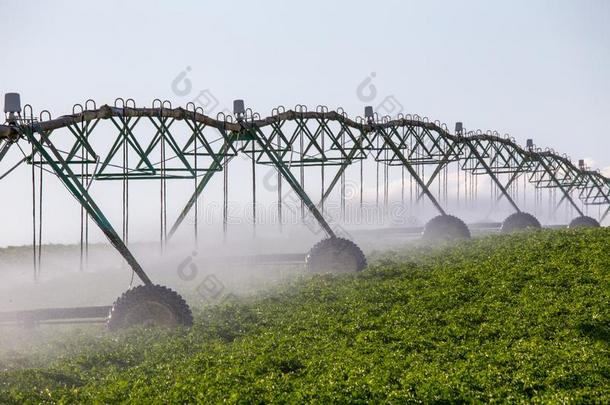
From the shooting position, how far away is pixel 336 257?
33281 millimetres

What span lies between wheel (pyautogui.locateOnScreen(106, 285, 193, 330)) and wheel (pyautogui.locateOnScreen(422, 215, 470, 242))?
88.9 feet

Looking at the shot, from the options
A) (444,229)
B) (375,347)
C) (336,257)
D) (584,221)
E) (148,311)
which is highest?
(584,221)

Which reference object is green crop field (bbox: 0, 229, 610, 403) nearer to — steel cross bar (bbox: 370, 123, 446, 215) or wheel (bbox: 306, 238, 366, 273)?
wheel (bbox: 306, 238, 366, 273)

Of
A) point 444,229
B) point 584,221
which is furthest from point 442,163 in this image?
point 584,221

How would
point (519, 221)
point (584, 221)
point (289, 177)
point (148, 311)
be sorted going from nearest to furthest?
point (148, 311)
point (289, 177)
point (519, 221)
point (584, 221)

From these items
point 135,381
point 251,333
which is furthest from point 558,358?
point 135,381

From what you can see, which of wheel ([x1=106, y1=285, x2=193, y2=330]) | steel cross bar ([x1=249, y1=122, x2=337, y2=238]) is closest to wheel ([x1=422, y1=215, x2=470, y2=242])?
steel cross bar ([x1=249, y1=122, x2=337, y2=238])

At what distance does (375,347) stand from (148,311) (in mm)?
7386

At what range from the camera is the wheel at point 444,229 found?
158ft

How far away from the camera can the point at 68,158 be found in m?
25.0

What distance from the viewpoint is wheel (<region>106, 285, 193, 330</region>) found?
921 inches

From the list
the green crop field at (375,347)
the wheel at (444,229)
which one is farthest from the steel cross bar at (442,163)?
the green crop field at (375,347)

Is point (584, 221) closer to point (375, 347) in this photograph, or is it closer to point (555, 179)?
point (555, 179)

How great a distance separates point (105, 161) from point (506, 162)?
3511 cm
